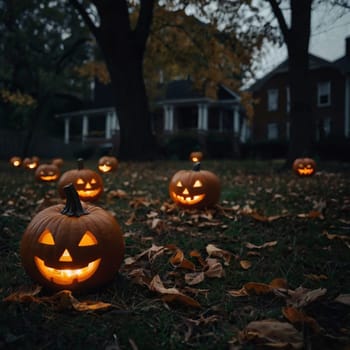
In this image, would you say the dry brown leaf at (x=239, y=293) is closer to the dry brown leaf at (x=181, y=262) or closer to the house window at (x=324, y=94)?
the dry brown leaf at (x=181, y=262)

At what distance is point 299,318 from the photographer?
5.13 ft

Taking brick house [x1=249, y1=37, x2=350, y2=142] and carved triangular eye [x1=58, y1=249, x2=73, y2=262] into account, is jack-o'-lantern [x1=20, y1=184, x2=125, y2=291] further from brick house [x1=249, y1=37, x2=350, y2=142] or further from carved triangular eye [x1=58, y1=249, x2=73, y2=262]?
brick house [x1=249, y1=37, x2=350, y2=142]

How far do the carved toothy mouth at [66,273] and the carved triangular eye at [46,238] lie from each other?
98 mm

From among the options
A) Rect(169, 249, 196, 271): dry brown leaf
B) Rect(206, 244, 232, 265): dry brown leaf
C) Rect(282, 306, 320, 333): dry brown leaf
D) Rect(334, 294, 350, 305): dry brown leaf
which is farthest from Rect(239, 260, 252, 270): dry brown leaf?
Rect(282, 306, 320, 333): dry brown leaf

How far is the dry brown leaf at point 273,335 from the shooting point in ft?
4.60

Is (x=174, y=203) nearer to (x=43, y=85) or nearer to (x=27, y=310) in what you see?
(x=27, y=310)

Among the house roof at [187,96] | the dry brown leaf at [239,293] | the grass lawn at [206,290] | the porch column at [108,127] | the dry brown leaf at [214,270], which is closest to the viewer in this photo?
the grass lawn at [206,290]

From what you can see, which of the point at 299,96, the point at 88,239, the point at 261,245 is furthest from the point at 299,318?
Answer: the point at 299,96

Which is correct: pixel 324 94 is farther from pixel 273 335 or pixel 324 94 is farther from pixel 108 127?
pixel 273 335

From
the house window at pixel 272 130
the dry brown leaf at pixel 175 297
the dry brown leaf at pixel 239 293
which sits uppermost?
the house window at pixel 272 130

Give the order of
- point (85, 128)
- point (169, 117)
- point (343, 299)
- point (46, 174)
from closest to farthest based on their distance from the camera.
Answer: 1. point (343, 299)
2. point (46, 174)
3. point (169, 117)
4. point (85, 128)

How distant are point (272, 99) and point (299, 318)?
29.0m

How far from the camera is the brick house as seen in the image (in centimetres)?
2492

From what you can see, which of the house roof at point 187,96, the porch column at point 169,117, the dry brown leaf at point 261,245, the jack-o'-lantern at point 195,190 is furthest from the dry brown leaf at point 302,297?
the porch column at point 169,117
